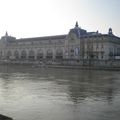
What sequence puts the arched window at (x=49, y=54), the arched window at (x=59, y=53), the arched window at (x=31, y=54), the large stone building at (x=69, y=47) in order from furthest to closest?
the arched window at (x=31, y=54) < the arched window at (x=49, y=54) < the arched window at (x=59, y=53) < the large stone building at (x=69, y=47)

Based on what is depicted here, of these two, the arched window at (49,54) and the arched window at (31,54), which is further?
the arched window at (31,54)

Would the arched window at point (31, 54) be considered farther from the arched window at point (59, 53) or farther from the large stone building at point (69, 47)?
the arched window at point (59, 53)

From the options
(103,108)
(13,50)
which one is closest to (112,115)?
(103,108)

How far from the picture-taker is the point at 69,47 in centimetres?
12400

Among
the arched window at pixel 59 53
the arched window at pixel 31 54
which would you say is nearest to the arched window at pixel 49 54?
the arched window at pixel 59 53

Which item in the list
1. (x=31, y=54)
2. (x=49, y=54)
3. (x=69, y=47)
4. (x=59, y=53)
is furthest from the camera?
(x=31, y=54)

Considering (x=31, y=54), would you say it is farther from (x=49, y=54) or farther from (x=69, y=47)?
(x=69, y=47)

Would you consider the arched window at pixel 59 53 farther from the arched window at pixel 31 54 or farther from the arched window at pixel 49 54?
the arched window at pixel 31 54

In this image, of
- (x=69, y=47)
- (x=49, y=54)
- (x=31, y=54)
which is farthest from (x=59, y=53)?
(x=31, y=54)

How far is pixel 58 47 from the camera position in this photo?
129 m

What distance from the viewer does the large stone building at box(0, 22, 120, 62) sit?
10981cm

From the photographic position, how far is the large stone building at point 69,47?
360 ft

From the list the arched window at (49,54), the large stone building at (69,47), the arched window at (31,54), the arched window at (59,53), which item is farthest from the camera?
the arched window at (31,54)

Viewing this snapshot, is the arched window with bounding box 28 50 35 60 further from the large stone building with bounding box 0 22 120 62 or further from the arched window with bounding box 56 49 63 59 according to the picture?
the arched window with bounding box 56 49 63 59
